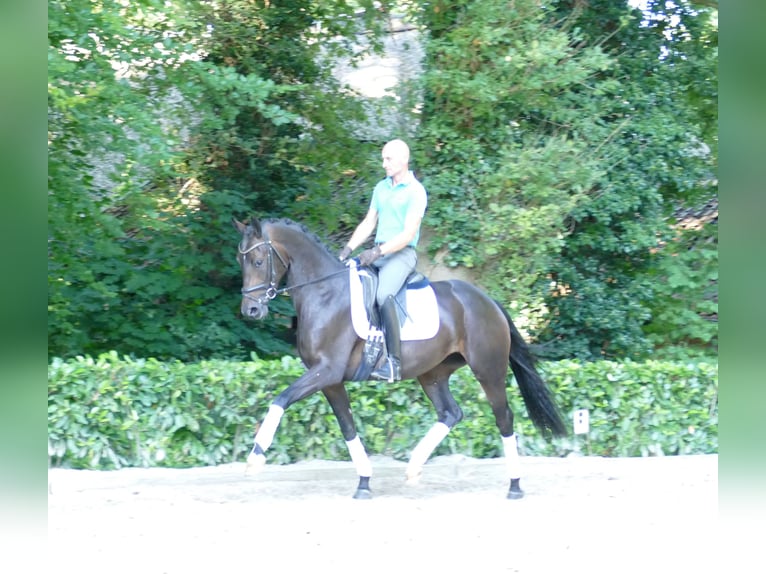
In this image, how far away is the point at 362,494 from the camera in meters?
6.80

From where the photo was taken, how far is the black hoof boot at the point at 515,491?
691cm

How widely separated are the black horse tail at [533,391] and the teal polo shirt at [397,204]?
1.39 metres

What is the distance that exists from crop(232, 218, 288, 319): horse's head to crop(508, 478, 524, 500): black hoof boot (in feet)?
8.58

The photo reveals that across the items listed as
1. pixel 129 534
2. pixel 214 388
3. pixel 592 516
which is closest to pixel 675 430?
pixel 592 516

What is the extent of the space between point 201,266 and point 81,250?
1.55m

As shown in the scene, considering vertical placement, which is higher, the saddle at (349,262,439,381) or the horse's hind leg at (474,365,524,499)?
Result: the saddle at (349,262,439,381)

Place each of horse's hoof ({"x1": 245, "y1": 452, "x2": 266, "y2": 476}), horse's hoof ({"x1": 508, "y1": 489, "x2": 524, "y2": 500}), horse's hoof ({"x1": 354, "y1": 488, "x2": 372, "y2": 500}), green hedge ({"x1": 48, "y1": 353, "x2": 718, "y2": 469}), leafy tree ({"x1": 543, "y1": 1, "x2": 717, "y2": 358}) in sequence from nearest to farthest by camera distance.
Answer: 1. horse's hoof ({"x1": 245, "y1": 452, "x2": 266, "y2": 476})
2. horse's hoof ({"x1": 354, "y1": 488, "x2": 372, "y2": 500})
3. horse's hoof ({"x1": 508, "y1": 489, "x2": 524, "y2": 500})
4. green hedge ({"x1": 48, "y1": 353, "x2": 718, "y2": 469})
5. leafy tree ({"x1": 543, "y1": 1, "x2": 717, "y2": 358})

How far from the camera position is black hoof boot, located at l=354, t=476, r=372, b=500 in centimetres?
680

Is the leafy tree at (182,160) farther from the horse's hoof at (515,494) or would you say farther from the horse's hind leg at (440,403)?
the horse's hoof at (515,494)

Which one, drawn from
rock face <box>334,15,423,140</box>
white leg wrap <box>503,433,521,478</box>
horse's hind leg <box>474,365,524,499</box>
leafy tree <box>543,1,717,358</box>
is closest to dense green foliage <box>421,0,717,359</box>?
leafy tree <box>543,1,717,358</box>

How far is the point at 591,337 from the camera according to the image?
456 inches

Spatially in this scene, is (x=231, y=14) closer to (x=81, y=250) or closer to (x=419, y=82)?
(x=419, y=82)
